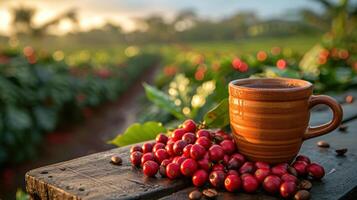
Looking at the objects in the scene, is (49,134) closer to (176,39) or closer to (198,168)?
(198,168)

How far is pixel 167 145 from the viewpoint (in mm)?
1267

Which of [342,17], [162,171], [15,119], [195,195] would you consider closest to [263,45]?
[342,17]

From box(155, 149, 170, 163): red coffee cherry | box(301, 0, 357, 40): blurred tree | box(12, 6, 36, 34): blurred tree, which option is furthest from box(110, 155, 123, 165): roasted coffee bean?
box(12, 6, 36, 34): blurred tree

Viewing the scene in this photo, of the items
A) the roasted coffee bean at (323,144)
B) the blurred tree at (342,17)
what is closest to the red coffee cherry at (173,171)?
the roasted coffee bean at (323,144)

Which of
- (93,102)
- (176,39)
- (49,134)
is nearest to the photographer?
(49,134)

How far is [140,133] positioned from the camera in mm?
1642

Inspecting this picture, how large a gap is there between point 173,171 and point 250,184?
215 millimetres

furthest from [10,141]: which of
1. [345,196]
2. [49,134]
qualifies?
[345,196]

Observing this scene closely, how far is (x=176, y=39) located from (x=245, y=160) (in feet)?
123

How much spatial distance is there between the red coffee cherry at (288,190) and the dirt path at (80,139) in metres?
4.20

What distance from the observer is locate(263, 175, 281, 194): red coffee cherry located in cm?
106

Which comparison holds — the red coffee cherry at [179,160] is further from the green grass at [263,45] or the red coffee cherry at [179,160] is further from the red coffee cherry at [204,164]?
the green grass at [263,45]

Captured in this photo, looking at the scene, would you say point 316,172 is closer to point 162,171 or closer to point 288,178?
point 288,178

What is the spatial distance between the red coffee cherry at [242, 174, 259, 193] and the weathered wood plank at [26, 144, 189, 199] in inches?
6.7
